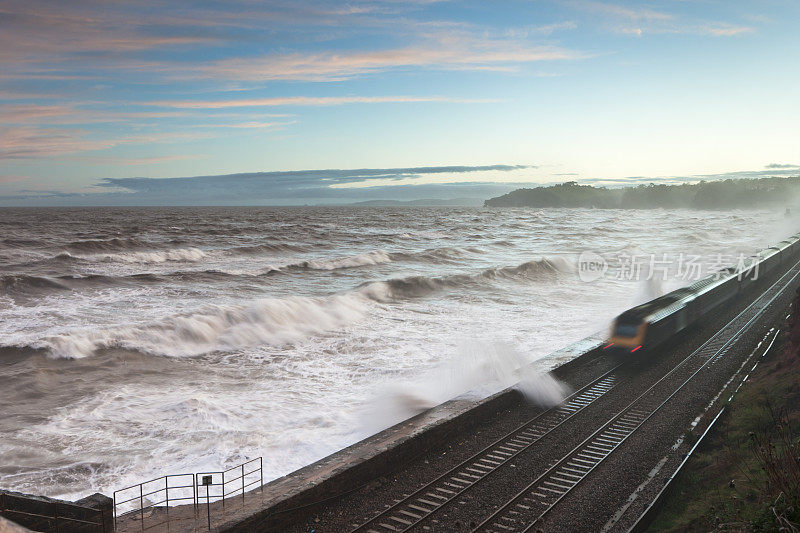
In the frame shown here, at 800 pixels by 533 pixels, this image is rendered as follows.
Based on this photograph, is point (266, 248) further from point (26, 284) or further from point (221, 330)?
point (221, 330)

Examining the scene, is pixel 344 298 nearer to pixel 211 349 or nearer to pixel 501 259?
pixel 211 349

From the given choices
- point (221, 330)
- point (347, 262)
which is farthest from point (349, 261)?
point (221, 330)

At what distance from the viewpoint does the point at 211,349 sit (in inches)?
934

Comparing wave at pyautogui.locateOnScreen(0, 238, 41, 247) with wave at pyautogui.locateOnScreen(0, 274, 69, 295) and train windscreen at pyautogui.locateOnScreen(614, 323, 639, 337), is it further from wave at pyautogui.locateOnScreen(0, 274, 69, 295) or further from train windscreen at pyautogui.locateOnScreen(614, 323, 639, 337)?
train windscreen at pyautogui.locateOnScreen(614, 323, 639, 337)

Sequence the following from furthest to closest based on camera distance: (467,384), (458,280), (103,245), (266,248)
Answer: (266,248) < (103,245) < (458,280) < (467,384)

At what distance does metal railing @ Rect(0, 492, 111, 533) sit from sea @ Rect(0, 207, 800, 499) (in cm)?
329

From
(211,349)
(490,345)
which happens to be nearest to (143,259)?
(211,349)

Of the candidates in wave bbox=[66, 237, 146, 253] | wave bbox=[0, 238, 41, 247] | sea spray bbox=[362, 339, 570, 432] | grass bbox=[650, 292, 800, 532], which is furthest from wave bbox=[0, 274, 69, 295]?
grass bbox=[650, 292, 800, 532]

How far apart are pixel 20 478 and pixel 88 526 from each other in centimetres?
496

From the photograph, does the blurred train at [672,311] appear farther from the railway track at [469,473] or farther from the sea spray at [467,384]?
the railway track at [469,473]

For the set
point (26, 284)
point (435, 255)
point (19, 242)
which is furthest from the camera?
point (19, 242)

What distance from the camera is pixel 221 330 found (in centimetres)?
2614

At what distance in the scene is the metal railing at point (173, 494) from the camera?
956cm

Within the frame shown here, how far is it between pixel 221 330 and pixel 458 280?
2060cm
